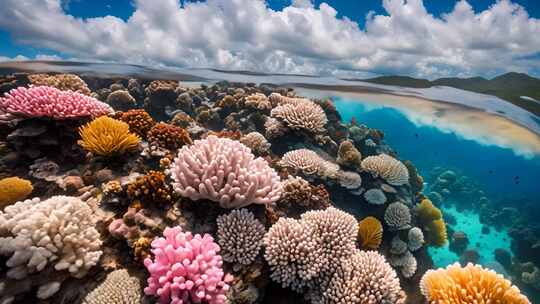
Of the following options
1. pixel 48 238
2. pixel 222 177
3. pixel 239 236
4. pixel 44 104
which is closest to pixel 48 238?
pixel 48 238

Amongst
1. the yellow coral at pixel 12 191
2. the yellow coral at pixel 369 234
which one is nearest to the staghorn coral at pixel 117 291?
the yellow coral at pixel 12 191

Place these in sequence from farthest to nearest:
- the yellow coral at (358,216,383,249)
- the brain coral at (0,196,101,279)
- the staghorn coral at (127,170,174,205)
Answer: the yellow coral at (358,216,383,249) → the staghorn coral at (127,170,174,205) → the brain coral at (0,196,101,279)

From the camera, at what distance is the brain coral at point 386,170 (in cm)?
946

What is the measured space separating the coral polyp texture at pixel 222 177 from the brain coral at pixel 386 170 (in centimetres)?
632

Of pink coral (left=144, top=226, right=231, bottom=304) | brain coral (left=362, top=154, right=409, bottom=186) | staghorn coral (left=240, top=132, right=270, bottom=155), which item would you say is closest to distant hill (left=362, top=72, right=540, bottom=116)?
brain coral (left=362, top=154, right=409, bottom=186)

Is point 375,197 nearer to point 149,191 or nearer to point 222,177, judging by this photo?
point 222,177

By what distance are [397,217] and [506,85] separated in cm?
1667

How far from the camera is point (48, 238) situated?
2850 millimetres

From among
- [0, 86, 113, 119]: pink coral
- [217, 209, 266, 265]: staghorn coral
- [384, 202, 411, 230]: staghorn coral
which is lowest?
[384, 202, 411, 230]: staghorn coral

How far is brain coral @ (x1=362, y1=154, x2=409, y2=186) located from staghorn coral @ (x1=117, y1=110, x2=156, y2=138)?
7.14 metres

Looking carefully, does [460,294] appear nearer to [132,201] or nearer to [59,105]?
[132,201]

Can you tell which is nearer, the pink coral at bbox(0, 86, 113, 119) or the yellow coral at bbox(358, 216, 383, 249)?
the pink coral at bbox(0, 86, 113, 119)

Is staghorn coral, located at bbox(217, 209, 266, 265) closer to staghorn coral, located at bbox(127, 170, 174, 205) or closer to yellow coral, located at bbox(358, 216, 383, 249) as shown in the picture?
staghorn coral, located at bbox(127, 170, 174, 205)

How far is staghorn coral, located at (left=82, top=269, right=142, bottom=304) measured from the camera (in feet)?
9.72
